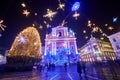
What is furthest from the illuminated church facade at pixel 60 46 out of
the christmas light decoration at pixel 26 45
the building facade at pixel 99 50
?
the christmas light decoration at pixel 26 45

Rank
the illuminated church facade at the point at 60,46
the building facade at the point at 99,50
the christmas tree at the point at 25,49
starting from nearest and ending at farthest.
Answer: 1. the christmas tree at the point at 25,49
2. the illuminated church facade at the point at 60,46
3. the building facade at the point at 99,50

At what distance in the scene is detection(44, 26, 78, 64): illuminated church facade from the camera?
45.8 meters

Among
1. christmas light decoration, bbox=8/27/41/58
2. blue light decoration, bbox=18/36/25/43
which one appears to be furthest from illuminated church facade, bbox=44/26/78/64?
blue light decoration, bbox=18/36/25/43

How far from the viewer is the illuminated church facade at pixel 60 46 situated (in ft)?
150

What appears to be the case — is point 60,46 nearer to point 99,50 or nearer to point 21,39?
point 99,50

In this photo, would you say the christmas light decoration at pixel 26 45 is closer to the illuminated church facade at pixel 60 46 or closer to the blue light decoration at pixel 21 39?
→ the blue light decoration at pixel 21 39

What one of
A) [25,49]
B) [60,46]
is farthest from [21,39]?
[60,46]

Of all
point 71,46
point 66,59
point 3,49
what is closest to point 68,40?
point 71,46

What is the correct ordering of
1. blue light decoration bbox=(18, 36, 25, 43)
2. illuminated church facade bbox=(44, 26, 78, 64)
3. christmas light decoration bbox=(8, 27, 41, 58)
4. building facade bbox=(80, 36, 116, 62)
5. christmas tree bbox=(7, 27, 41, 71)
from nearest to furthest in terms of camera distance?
christmas tree bbox=(7, 27, 41, 71) → christmas light decoration bbox=(8, 27, 41, 58) → blue light decoration bbox=(18, 36, 25, 43) → illuminated church facade bbox=(44, 26, 78, 64) → building facade bbox=(80, 36, 116, 62)

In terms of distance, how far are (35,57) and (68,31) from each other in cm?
3929

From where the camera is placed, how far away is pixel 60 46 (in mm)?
52281

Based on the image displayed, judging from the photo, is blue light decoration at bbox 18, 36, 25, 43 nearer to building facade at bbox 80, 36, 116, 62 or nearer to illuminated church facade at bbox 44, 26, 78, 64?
illuminated church facade at bbox 44, 26, 78, 64

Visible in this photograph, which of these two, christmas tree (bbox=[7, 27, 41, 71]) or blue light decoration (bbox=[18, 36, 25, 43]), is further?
blue light decoration (bbox=[18, 36, 25, 43])

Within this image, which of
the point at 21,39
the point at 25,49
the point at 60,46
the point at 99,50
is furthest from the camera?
the point at 99,50
